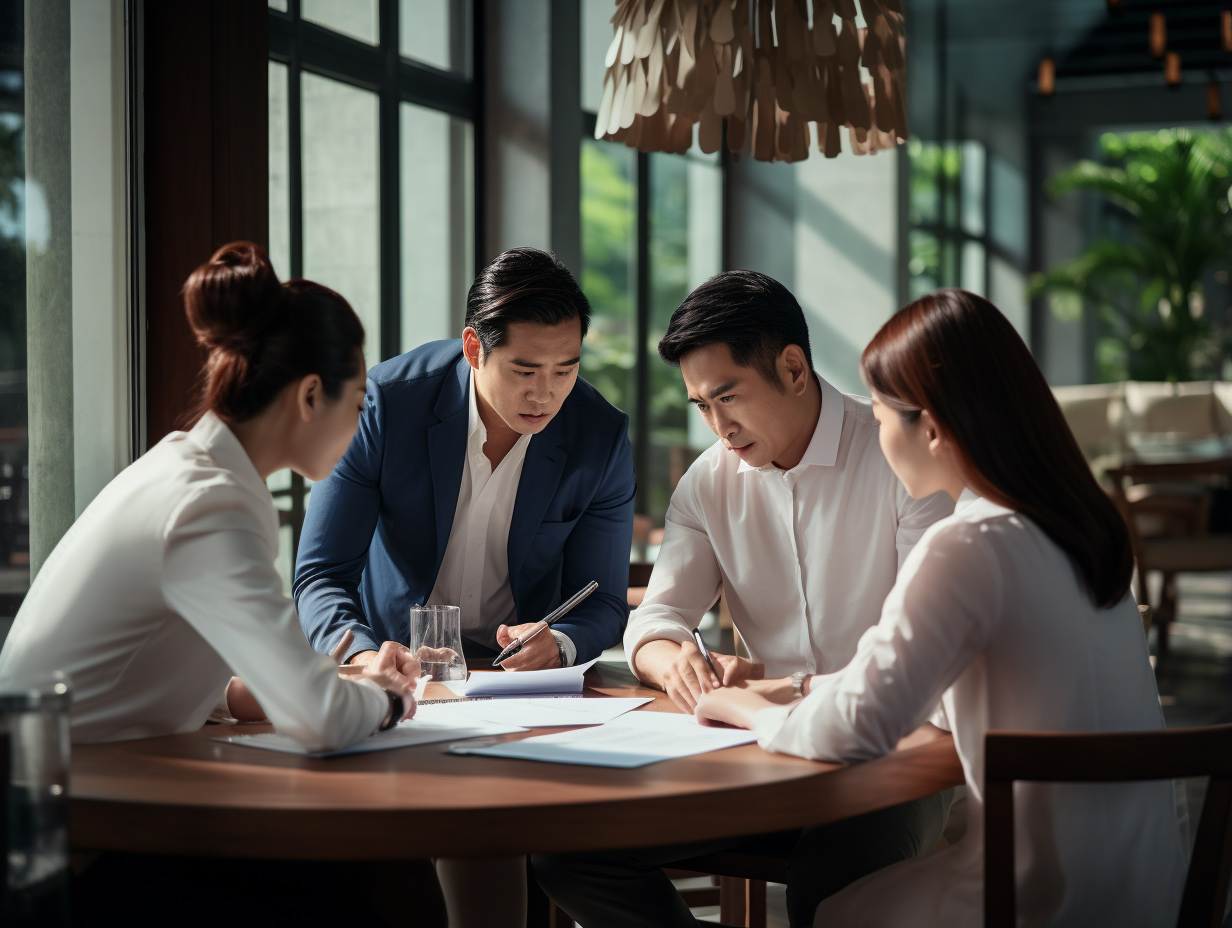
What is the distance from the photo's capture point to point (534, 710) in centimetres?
169

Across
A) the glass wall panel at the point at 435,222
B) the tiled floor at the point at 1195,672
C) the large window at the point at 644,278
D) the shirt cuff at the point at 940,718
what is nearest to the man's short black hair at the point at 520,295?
the shirt cuff at the point at 940,718

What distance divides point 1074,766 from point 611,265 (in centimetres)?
477

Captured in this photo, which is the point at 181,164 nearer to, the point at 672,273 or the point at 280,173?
the point at 280,173

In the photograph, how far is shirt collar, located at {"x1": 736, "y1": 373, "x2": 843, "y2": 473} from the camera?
85.6 inches

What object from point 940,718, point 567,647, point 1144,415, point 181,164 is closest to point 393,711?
point 567,647

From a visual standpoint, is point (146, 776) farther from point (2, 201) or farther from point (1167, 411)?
point (1167, 411)

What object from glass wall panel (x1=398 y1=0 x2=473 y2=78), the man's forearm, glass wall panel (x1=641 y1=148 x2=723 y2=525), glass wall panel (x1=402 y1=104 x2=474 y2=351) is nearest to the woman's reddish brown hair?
the man's forearm

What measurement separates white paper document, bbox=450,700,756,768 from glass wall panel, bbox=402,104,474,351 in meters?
2.83

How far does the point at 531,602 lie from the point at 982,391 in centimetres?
119

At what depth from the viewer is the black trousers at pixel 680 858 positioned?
1.79 m

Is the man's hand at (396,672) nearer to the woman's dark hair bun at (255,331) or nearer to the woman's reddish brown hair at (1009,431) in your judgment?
the woman's dark hair bun at (255,331)

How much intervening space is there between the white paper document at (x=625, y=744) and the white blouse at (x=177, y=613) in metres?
0.19

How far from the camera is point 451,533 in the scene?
235 cm

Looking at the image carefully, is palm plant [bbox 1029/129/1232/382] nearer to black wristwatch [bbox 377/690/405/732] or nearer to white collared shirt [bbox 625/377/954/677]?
white collared shirt [bbox 625/377/954/677]
